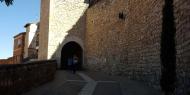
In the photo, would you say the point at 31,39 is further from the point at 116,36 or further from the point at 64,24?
the point at 116,36

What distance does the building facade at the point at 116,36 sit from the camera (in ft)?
35.6

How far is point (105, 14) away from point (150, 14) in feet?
33.7

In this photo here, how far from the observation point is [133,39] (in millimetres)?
18812

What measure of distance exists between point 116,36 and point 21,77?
35.5ft

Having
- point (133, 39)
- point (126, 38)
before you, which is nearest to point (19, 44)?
point (126, 38)

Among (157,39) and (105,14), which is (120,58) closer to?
(105,14)

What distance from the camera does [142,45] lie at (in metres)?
16.8

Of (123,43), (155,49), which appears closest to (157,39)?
(155,49)

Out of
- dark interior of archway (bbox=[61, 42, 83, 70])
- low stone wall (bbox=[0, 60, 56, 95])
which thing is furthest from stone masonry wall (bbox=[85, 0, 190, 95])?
low stone wall (bbox=[0, 60, 56, 95])

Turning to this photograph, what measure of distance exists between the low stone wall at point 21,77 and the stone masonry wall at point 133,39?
4056mm

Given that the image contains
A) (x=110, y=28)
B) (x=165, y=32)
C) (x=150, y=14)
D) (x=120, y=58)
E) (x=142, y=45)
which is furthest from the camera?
(x=110, y=28)

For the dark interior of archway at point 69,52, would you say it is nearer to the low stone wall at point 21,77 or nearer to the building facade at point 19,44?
the low stone wall at point 21,77

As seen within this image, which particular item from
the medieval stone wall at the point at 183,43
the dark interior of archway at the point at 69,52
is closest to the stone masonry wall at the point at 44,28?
the dark interior of archway at the point at 69,52

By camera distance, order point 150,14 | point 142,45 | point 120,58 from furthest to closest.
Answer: point 120,58 → point 142,45 → point 150,14
